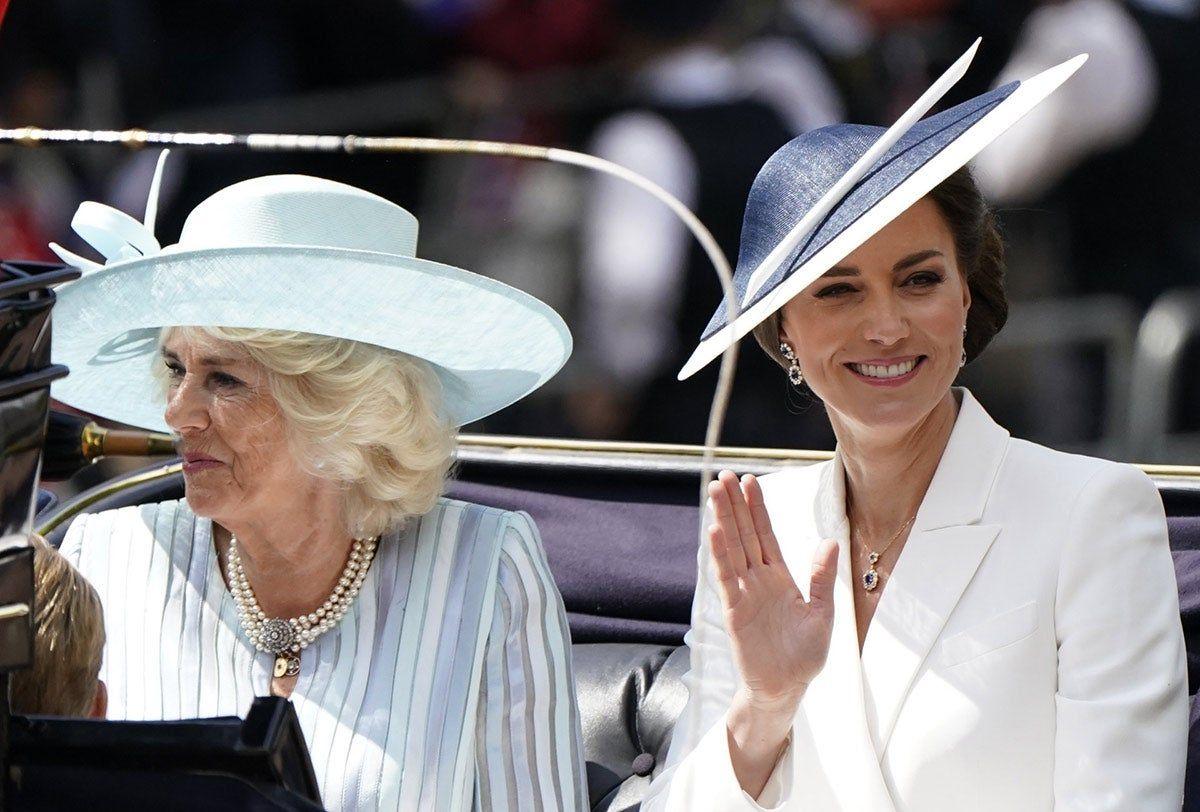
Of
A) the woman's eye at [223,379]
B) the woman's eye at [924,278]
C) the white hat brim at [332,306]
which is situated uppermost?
the woman's eye at [924,278]

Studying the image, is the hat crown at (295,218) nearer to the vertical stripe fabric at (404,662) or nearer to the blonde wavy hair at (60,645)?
the vertical stripe fabric at (404,662)

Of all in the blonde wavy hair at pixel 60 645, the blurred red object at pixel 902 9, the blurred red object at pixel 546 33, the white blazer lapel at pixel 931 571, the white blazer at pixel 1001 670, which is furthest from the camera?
the blurred red object at pixel 546 33

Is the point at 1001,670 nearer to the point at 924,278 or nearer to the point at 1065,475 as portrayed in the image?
the point at 1065,475

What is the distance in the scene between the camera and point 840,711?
5.53ft

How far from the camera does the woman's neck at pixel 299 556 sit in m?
1.86

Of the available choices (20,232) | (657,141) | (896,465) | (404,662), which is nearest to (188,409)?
(404,662)

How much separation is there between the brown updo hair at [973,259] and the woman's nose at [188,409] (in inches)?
23.8

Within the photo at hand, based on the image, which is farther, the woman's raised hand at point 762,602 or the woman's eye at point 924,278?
the woman's eye at point 924,278

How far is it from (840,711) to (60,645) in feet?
2.53

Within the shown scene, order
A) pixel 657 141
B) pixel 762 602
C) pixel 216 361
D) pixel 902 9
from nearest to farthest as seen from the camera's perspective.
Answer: pixel 762 602, pixel 216 361, pixel 902 9, pixel 657 141

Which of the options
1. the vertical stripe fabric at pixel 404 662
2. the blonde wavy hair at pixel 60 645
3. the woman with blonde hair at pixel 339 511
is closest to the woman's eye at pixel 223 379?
the woman with blonde hair at pixel 339 511

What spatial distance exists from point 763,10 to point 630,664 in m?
1.80

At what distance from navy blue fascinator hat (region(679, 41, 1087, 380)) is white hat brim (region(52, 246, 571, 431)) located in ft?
0.73

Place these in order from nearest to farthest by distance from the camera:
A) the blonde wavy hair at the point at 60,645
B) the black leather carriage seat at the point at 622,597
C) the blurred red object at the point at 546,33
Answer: the blonde wavy hair at the point at 60,645, the black leather carriage seat at the point at 622,597, the blurred red object at the point at 546,33
